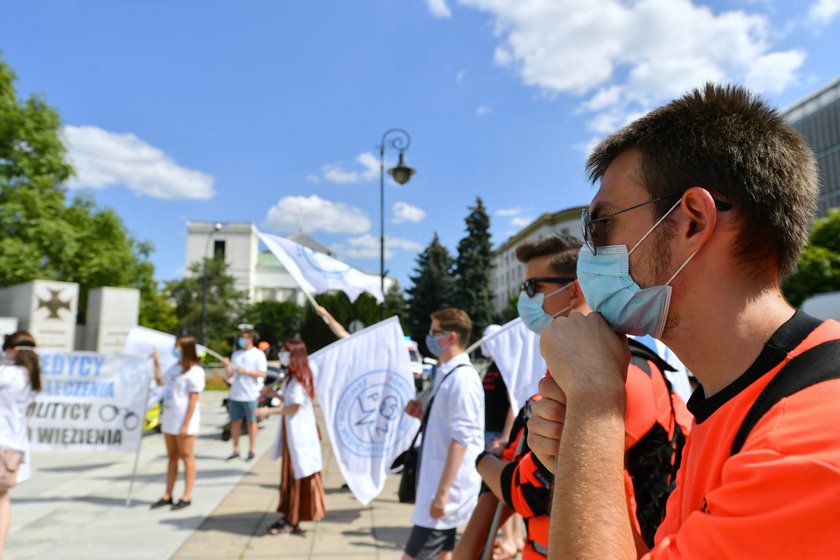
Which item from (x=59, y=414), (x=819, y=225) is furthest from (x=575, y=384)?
(x=819, y=225)

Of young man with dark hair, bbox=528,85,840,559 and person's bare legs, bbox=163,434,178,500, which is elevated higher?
young man with dark hair, bbox=528,85,840,559

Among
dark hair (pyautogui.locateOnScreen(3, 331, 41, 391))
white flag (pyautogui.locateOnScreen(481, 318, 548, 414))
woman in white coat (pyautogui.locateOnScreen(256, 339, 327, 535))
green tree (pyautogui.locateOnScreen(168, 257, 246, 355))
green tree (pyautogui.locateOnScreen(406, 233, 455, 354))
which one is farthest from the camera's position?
green tree (pyautogui.locateOnScreen(168, 257, 246, 355))

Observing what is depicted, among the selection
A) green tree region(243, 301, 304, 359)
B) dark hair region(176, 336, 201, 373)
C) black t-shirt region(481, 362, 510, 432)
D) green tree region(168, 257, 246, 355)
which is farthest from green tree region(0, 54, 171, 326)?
green tree region(243, 301, 304, 359)

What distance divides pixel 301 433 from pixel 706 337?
544 cm

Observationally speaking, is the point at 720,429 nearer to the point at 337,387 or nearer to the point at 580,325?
the point at 580,325

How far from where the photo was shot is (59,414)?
24.4 ft

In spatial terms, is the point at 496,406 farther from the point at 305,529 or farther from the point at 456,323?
the point at 305,529

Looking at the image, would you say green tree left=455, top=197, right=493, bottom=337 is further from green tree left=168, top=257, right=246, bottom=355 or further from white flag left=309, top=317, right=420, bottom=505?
white flag left=309, top=317, right=420, bottom=505

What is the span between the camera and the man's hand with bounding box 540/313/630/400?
1.06 meters

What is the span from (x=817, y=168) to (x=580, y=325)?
0.64 meters

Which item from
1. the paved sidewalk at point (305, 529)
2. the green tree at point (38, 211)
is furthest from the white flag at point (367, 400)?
the green tree at point (38, 211)

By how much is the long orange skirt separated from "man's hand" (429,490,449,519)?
287 centimetres

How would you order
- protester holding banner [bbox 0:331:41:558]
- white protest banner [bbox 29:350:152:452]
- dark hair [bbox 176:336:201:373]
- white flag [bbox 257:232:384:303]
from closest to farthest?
protester holding banner [bbox 0:331:41:558], white flag [bbox 257:232:384:303], dark hair [bbox 176:336:201:373], white protest banner [bbox 29:350:152:452]

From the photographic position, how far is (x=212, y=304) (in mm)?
61188
